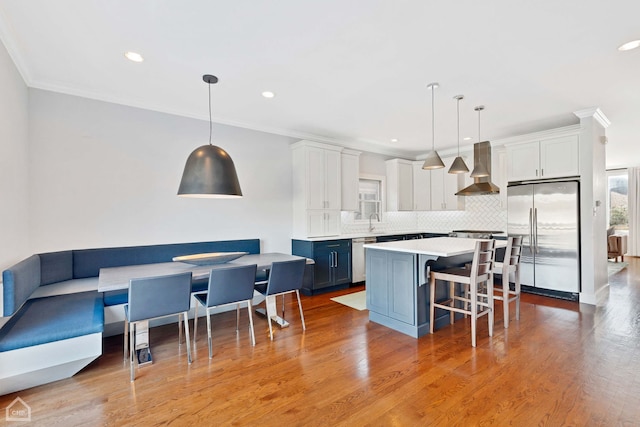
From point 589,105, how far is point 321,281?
431 cm

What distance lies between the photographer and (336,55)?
2738 millimetres

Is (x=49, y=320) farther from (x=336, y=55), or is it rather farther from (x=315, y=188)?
(x=315, y=188)

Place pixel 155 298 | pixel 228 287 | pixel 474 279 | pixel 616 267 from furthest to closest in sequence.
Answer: pixel 616 267
pixel 474 279
pixel 228 287
pixel 155 298

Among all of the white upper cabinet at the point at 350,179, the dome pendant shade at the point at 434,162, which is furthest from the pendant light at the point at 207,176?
the white upper cabinet at the point at 350,179

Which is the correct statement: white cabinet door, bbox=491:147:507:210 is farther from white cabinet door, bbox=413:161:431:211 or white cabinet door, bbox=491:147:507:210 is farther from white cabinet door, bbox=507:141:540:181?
white cabinet door, bbox=413:161:431:211

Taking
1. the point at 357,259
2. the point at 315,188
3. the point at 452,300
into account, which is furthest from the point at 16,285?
the point at 357,259

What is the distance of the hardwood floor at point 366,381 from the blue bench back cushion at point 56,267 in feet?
2.77

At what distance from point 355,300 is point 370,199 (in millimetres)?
2496

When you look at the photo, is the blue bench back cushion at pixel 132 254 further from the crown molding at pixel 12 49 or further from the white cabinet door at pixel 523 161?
the white cabinet door at pixel 523 161

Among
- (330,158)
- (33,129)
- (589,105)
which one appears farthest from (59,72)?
(589,105)

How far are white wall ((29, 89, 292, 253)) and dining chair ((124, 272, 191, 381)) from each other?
157 centimetres

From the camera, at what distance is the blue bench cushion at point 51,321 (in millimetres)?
2162

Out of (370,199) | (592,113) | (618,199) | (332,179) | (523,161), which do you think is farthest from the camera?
(618,199)

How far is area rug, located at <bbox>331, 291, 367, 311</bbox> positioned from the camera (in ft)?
13.9
